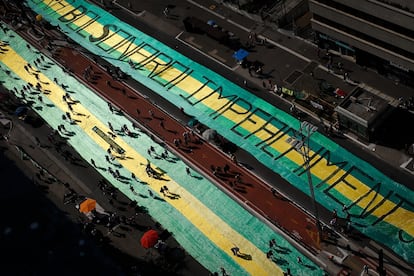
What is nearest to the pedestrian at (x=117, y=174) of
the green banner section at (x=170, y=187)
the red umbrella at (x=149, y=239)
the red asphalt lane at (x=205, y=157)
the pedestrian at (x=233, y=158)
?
the green banner section at (x=170, y=187)

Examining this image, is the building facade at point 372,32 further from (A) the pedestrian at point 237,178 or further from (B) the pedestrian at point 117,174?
(B) the pedestrian at point 117,174

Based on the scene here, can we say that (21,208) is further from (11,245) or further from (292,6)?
(292,6)

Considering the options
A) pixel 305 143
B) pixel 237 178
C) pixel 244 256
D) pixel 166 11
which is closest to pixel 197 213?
pixel 237 178

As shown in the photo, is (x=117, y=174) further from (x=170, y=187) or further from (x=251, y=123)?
(x=251, y=123)

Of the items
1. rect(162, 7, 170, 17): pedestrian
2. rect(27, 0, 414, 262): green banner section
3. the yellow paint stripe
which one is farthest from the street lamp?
rect(162, 7, 170, 17): pedestrian

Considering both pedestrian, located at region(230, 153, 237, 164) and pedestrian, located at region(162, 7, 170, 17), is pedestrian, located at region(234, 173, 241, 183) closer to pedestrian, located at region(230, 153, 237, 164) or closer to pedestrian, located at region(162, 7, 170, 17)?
pedestrian, located at region(230, 153, 237, 164)

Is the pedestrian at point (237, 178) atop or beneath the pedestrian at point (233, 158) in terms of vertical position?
beneath

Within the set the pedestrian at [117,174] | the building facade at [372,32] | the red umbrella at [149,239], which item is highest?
the building facade at [372,32]
